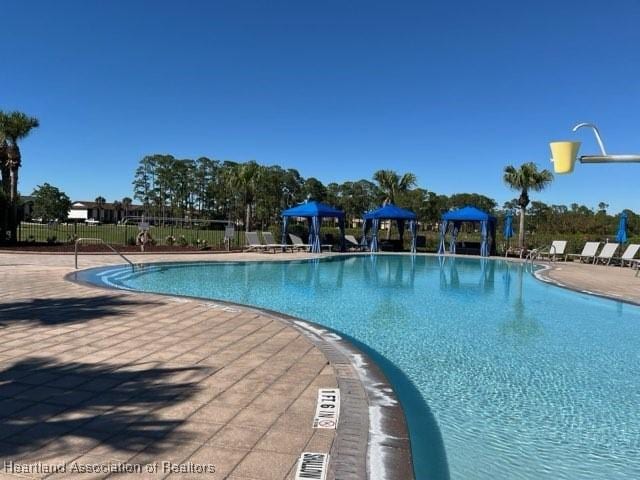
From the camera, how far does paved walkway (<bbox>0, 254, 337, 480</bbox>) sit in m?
2.70

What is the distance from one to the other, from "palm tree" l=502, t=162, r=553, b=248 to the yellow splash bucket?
21.7 meters

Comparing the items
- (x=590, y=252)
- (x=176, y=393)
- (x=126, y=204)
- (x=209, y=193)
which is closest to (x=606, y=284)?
(x=590, y=252)

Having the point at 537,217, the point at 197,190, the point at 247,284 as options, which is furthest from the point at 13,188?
the point at 197,190

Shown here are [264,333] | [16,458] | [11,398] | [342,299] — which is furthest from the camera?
[342,299]

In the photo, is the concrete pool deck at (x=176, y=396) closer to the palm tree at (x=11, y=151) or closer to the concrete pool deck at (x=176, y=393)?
the concrete pool deck at (x=176, y=393)

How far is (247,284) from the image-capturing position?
1226 cm

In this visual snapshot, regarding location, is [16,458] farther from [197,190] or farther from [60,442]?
[197,190]

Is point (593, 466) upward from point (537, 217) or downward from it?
downward

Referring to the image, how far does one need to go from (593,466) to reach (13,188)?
23348 mm

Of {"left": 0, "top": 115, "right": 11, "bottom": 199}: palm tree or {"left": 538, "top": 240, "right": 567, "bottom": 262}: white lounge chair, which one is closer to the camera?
{"left": 0, "top": 115, "right": 11, "bottom": 199}: palm tree

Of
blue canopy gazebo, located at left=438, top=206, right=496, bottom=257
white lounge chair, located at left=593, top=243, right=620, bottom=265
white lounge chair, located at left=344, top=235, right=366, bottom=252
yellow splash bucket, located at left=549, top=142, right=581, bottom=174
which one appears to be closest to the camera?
yellow splash bucket, located at left=549, top=142, right=581, bottom=174

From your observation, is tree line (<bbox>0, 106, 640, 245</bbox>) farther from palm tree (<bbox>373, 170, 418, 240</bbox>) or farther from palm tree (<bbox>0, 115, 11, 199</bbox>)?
palm tree (<bbox>0, 115, 11, 199</bbox>)

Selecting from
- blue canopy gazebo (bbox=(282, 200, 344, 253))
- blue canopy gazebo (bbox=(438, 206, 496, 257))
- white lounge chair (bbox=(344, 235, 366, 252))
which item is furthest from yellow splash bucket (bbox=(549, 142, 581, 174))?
white lounge chair (bbox=(344, 235, 366, 252))

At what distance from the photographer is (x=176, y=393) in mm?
3723
